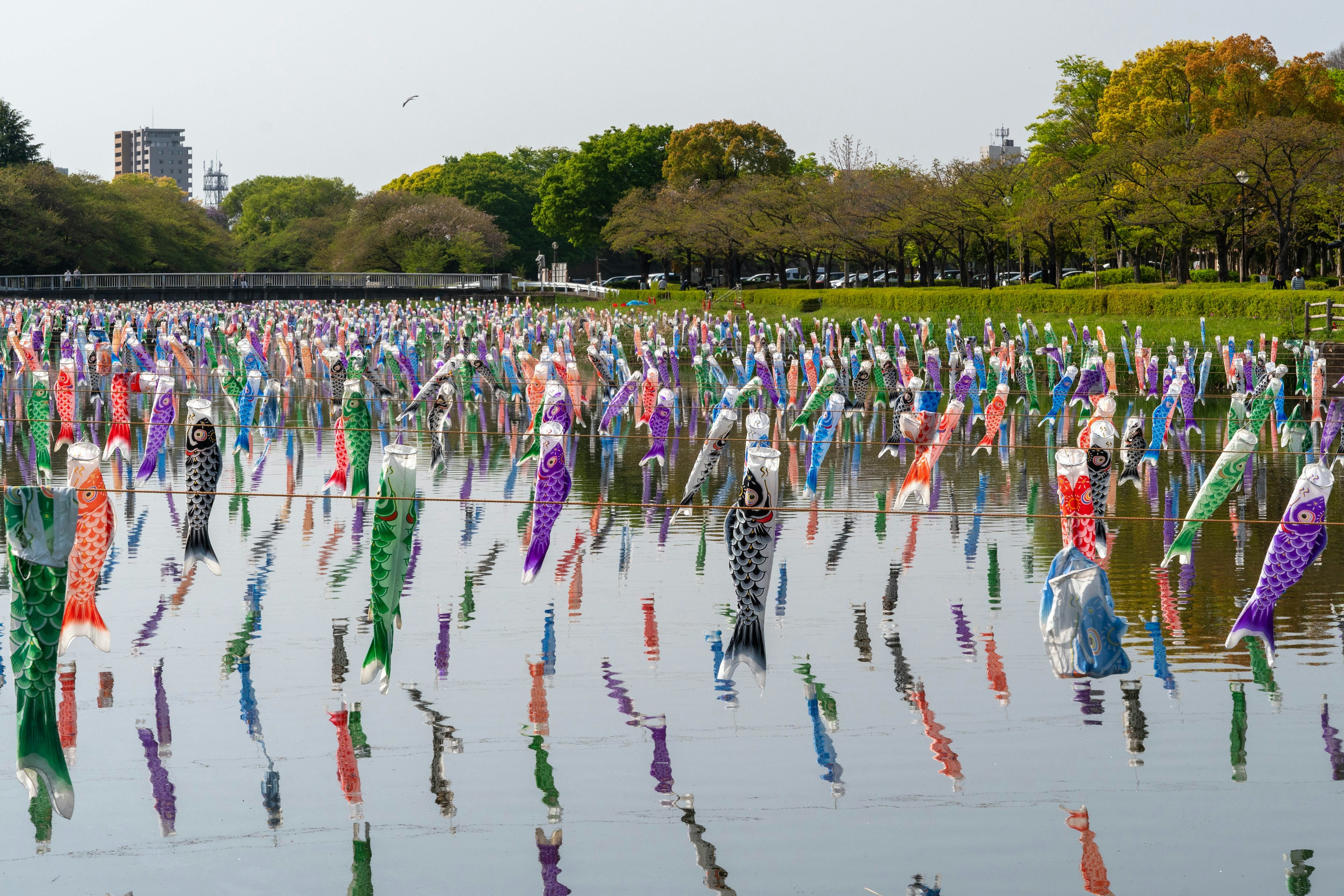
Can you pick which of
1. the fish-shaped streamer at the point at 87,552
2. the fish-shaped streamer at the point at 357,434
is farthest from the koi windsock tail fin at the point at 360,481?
the fish-shaped streamer at the point at 87,552

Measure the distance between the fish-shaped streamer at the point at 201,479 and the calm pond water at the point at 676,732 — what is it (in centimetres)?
44

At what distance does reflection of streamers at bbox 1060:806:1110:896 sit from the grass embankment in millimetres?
25180

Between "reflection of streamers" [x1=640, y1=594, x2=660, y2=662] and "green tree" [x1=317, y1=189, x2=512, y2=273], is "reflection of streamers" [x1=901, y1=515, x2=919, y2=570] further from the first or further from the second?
"green tree" [x1=317, y1=189, x2=512, y2=273]

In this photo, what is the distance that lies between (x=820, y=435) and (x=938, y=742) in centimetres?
984

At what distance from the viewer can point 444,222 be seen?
258 feet

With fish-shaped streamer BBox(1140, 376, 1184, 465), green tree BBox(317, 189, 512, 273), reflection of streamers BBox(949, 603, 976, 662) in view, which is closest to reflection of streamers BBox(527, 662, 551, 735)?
reflection of streamers BBox(949, 603, 976, 662)

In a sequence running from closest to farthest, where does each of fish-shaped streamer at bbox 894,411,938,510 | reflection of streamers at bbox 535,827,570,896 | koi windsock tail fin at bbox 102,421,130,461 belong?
1. reflection of streamers at bbox 535,827,570,896
2. fish-shaped streamer at bbox 894,411,938,510
3. koi windsock tail fin at bbox 102,421,130,461

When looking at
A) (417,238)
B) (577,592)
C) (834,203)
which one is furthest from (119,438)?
Answer: (417,238)

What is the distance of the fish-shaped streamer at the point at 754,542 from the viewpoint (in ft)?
26.5

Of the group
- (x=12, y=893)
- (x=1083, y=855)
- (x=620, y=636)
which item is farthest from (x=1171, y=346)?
(x=12, y=893)

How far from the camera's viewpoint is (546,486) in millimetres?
11680

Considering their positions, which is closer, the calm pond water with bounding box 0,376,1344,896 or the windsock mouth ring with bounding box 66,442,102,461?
the calm pond water with bounding box 0,376,1344,896

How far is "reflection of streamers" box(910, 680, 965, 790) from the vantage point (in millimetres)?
7703

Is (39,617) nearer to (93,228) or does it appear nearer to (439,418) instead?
(439,418)
